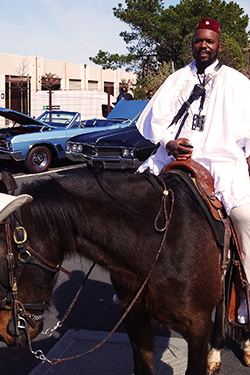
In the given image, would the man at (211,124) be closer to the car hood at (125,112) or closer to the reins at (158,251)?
the reins at (158,251)

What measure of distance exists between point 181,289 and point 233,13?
40168mm

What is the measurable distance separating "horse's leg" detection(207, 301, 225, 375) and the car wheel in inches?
383

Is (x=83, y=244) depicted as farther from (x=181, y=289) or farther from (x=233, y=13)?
(x=233, y=13)

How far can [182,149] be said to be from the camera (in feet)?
9.93

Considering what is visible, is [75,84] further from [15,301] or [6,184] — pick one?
[15,301]

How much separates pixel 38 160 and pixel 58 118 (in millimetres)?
1931

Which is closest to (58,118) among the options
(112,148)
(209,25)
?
(112,148)

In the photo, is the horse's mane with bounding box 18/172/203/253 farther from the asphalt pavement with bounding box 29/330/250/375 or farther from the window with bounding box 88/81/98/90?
the window with bounding box 88/81/98/90

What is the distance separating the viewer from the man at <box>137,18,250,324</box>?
3031 millimetres

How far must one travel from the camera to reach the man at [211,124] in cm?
303

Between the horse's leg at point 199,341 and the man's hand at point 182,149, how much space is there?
948 mm

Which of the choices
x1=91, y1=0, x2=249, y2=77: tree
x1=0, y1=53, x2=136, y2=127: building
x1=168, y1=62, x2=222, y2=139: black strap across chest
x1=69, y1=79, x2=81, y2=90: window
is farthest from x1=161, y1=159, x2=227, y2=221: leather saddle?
x1=69, y1=79, x2=81, y2=90: window

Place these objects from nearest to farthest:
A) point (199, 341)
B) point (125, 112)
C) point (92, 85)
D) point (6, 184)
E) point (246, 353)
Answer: point (6, 184) < point (199, 341) < point (246, 353) < point (125, 112) < point (92, 85)

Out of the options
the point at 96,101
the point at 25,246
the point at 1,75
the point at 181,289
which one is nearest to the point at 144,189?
the point at 181,289
